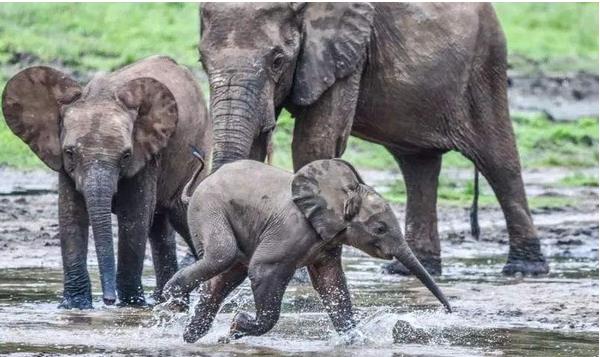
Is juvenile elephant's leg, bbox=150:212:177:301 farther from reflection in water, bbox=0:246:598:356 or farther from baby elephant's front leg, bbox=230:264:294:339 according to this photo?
baby elephant's front leg, bbox=230:264:294:339

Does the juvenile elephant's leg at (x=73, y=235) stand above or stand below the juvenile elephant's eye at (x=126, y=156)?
below

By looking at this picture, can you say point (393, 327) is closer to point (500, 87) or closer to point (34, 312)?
point (34, 312)

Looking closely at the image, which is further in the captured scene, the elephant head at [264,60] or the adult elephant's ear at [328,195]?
the elephant head at [264,60]

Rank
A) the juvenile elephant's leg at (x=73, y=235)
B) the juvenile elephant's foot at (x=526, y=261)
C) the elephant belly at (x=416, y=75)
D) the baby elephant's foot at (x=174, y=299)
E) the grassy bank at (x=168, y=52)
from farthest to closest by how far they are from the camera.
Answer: the grassy bank at (x=168, y=52), the juvenile elephant's foot at (x=526, y=261), the elephant belly at (x=416, y=75), the juvenile elephant's leg at (x=73, y=235), the baby elephant's foot at (x=174, y=299)

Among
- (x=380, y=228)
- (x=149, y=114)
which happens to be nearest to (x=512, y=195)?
(x=149, y=114)

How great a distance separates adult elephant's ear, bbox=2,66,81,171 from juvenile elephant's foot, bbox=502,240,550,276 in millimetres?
3680

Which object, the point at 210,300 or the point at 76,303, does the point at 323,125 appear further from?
the point at 210,300

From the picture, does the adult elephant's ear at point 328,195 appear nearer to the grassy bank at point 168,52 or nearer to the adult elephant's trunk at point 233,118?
the adult elephant's trunk at point 233,118

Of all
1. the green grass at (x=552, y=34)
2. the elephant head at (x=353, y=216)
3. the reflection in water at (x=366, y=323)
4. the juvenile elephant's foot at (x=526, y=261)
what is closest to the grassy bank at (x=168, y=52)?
the green grass at (x=552, y=34)

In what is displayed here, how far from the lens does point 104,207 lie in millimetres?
10969

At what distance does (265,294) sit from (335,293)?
451 millimetres

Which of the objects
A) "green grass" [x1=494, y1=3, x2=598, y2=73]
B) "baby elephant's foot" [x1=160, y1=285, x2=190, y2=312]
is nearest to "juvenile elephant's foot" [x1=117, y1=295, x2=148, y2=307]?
"baby elephant's foot" [x1=160, y1=285, x2=190, y2=312]

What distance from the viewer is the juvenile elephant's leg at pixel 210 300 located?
990 centimetres

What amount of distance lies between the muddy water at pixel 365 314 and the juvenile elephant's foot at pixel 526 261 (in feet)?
0.32
